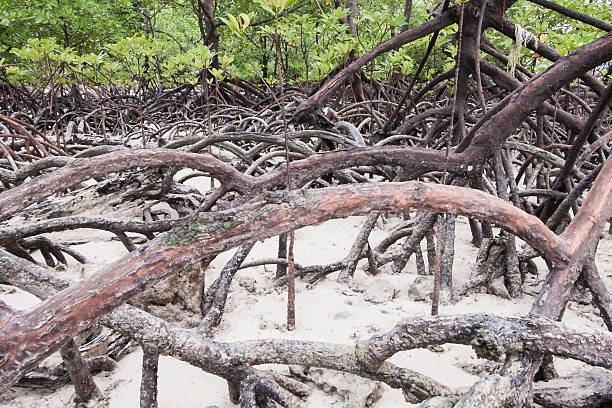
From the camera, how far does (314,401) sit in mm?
1293

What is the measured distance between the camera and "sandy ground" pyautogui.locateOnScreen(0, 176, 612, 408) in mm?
1342

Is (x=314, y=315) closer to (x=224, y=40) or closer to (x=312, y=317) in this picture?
(x=312, y=317)

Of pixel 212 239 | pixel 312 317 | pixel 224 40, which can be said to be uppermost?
pixel 224 40

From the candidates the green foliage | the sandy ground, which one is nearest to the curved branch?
the sandy ground

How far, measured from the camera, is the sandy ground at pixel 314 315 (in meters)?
1.34

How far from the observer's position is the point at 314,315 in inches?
71.9

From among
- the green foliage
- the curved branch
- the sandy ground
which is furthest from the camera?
the green foliage

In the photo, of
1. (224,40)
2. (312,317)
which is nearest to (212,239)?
(312,317)

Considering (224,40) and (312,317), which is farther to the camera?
(224,40)

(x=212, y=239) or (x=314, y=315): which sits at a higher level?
(x=212, y=239)

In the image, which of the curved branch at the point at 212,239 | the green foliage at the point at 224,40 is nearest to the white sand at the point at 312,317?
the curved branch at the point at 212,239

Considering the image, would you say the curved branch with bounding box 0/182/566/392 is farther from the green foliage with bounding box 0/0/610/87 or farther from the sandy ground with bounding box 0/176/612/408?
the green foliage with bounding box 0/0/610/87

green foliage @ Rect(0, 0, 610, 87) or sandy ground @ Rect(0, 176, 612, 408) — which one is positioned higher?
green foliage @ Rect(0, 0, 610, 87)

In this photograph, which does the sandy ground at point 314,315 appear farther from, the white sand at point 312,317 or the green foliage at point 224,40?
the green foliage at point 224,40
